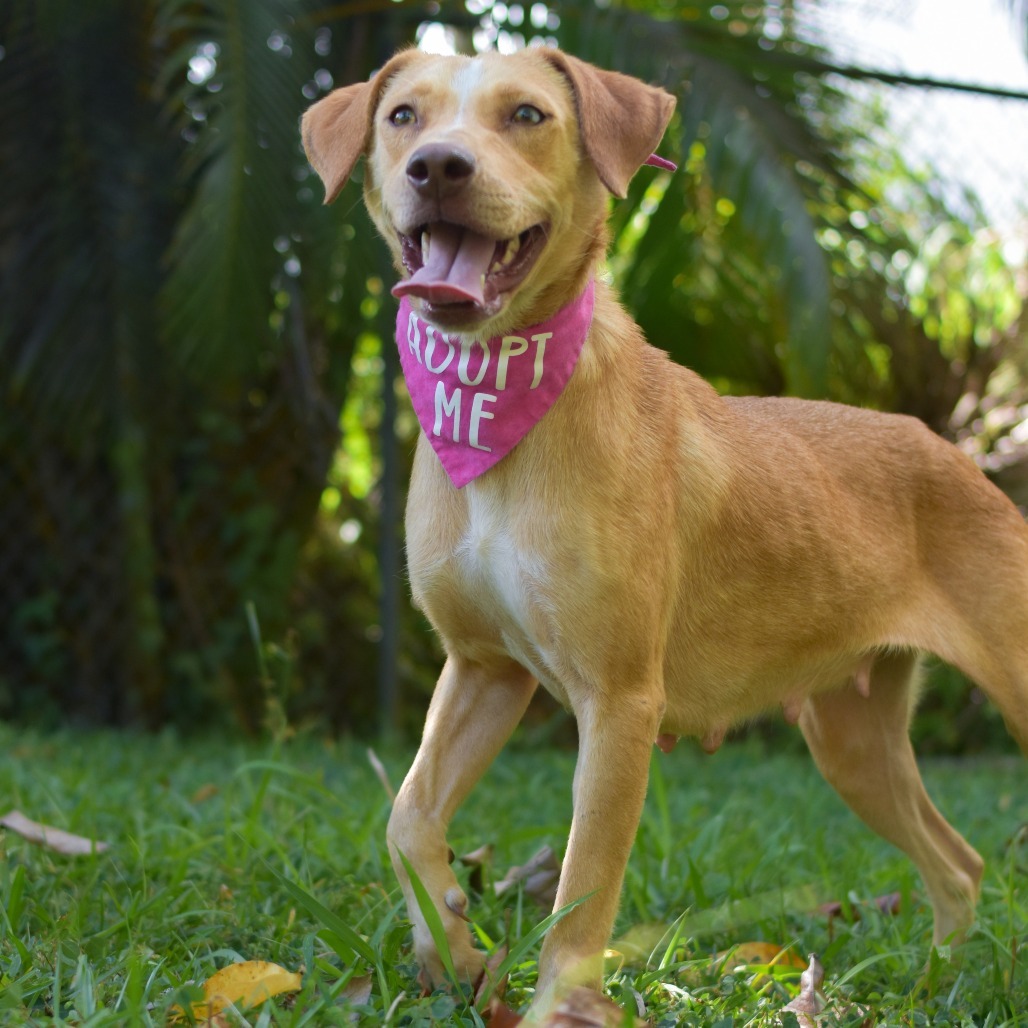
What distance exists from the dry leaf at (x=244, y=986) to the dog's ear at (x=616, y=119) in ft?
5.21

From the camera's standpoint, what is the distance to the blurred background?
207 inches

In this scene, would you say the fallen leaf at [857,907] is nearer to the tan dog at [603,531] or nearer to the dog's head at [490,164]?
the tan dog at [603,531]

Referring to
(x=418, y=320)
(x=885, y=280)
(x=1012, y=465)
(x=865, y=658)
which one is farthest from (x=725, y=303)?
(x=418, y=320)

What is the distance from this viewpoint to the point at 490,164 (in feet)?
7.55

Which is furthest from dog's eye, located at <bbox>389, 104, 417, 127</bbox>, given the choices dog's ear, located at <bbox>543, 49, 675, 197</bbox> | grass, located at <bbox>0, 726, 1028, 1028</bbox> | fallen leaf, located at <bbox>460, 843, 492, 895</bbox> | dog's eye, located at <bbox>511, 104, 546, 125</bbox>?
fallen leaf, located at <bbox>460, 843, 492, 895</bbox>

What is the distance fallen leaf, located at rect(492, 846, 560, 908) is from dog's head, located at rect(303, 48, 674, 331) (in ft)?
4.54

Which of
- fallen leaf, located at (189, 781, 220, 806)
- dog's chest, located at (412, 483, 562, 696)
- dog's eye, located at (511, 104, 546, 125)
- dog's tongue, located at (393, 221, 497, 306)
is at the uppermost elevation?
dog's eye, located at (511, 104, 546, 125)

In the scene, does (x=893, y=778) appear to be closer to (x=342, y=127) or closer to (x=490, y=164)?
(x=490, y=164)

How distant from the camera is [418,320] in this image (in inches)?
104

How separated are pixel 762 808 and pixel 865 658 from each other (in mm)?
1671

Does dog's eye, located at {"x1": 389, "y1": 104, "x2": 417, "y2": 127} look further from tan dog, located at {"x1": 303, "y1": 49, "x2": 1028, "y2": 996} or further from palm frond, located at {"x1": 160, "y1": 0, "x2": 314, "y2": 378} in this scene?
palm frond, located at {"x1": 160, "y1": 0, "x2": 314, "y2": 378}

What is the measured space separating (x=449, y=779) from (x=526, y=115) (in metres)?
1.34

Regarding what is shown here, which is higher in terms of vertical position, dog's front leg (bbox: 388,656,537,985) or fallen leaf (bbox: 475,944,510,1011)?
dog's front leg (bbox: 388,656,537,985)

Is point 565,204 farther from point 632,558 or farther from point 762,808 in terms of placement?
point 762,808
